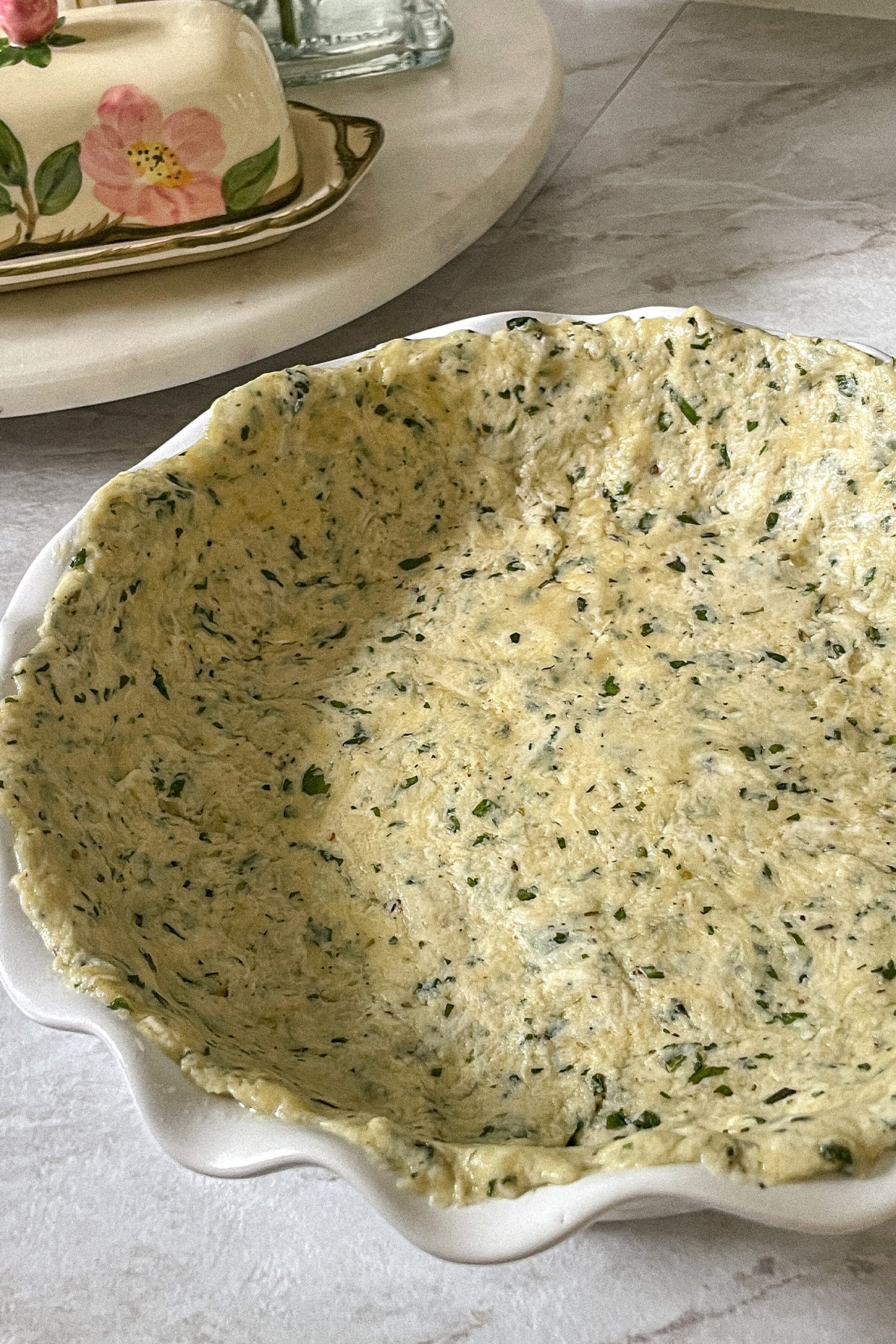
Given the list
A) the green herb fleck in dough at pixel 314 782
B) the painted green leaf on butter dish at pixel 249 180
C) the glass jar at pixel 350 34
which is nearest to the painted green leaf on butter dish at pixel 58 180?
the painted green leaf on butter dish at pixel 249 180

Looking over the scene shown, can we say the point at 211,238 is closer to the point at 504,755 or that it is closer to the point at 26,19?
the point at 26,19

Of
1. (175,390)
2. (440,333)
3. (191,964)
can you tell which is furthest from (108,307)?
(191,964)

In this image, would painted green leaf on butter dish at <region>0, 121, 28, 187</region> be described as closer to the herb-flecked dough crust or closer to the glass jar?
the herb-flecked dough crust

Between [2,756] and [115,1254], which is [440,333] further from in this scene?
[115,1254]

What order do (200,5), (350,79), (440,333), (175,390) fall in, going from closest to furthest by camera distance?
(440,333)
(200,5)
(175,390)
(350,79)

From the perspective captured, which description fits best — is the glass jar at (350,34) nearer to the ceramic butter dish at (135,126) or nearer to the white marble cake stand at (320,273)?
the white marble cake stand at (320,273)

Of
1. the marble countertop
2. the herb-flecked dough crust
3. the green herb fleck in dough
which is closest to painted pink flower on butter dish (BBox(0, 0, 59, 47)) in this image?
the marble countertop
